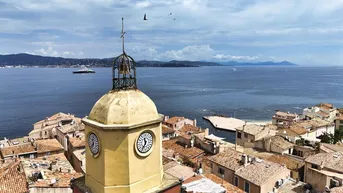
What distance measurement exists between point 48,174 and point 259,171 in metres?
16.7

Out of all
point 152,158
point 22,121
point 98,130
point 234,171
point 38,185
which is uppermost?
point 98,130

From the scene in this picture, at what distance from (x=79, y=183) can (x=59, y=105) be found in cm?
9987

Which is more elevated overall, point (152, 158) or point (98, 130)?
point (98, 130)

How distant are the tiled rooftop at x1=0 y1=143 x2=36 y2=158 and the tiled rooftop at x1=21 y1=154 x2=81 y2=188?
7.95 metres

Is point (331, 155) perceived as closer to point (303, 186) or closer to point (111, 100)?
point (303, 186)

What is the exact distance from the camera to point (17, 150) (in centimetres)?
3412

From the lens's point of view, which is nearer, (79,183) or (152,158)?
(152,158)

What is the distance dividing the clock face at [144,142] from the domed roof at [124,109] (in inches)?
16.0

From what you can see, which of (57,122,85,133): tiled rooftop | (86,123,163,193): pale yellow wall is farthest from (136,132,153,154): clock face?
(57,122,85,133): tiled rooftop

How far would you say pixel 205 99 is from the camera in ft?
401

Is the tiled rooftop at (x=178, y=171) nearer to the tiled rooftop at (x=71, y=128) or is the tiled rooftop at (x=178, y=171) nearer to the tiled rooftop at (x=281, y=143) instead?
the tiled rooftop at (x=281, y=143)

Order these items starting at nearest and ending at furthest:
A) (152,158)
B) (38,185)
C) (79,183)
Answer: (152,158)
(79,183)
(38,185)

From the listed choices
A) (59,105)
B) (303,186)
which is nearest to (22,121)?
(59,105)

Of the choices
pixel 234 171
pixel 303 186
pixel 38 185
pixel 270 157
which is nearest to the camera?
pixel 38 185
